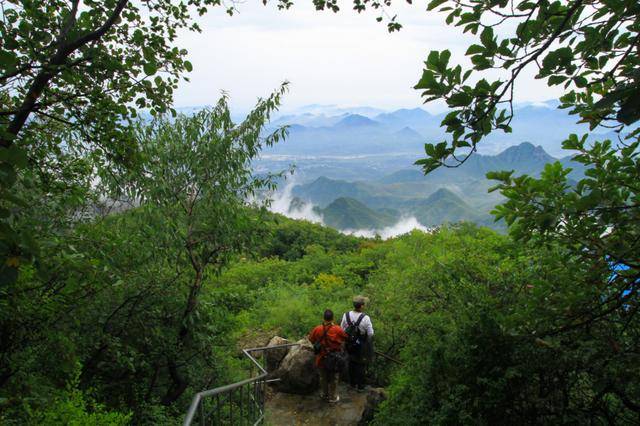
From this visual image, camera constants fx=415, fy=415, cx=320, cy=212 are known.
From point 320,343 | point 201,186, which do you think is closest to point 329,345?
point 320,343

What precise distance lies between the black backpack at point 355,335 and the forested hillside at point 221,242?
0.85m

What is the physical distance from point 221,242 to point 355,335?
10.4ft

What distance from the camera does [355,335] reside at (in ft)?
25.3

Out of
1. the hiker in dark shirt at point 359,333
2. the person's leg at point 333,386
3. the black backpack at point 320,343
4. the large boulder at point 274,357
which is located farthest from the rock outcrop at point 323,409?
the black backpack at point 320,343

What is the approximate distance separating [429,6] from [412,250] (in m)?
10.8

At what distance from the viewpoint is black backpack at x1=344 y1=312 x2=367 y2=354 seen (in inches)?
302

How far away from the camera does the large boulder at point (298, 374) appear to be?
8.34 metres

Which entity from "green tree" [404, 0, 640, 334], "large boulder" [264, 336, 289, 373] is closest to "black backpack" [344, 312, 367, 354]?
"large boulder" [264, 336, 289, 373]

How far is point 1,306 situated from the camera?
146 inches

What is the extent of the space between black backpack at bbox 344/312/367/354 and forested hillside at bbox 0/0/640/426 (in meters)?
0.85

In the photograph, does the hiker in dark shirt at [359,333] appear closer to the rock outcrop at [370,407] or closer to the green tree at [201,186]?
the rock outcrop at [370,407]

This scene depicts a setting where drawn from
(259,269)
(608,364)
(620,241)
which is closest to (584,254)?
(620,241)

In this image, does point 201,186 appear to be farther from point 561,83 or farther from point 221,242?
point 561,83

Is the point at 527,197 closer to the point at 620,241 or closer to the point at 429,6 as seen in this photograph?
the point at 620,241
